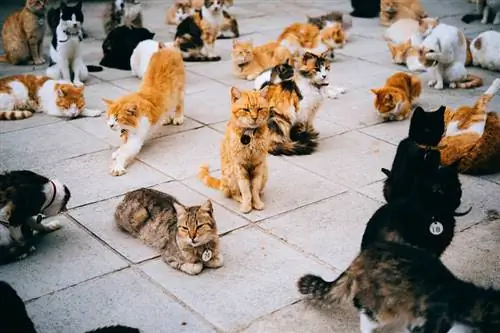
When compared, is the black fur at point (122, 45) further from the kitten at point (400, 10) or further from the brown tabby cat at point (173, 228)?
the brown tabby cat at point (173, 228)

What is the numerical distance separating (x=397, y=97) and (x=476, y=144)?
158 cm

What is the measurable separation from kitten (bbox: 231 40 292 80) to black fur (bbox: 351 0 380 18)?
4.08 m

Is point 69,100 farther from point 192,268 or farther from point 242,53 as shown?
point 192,268

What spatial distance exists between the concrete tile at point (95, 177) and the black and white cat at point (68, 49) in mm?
2498

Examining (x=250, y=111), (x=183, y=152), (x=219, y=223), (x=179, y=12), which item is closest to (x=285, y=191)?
(x=219, y=223)

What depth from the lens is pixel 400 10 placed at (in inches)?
509

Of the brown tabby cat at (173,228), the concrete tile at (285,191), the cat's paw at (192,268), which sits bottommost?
the concrete tile at (285,191)

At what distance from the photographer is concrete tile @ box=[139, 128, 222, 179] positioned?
7332 millimetres

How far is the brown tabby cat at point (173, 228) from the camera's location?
207 inches

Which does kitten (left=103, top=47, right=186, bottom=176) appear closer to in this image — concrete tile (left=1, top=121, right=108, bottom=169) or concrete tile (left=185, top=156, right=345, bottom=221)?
concrete tile (left=1, top=121, right=108, bottom=169)

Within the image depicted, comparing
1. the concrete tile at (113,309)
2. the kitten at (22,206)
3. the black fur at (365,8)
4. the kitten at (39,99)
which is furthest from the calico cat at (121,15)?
the concrete tile at (113,309)

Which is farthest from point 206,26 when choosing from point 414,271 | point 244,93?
point 414,271

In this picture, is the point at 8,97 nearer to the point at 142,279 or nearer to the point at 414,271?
the point at 142,279

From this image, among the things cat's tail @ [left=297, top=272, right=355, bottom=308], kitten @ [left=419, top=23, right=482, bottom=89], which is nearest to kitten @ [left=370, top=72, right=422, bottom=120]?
kitten @ [left=419, top=23, right=482, bottom=89]
